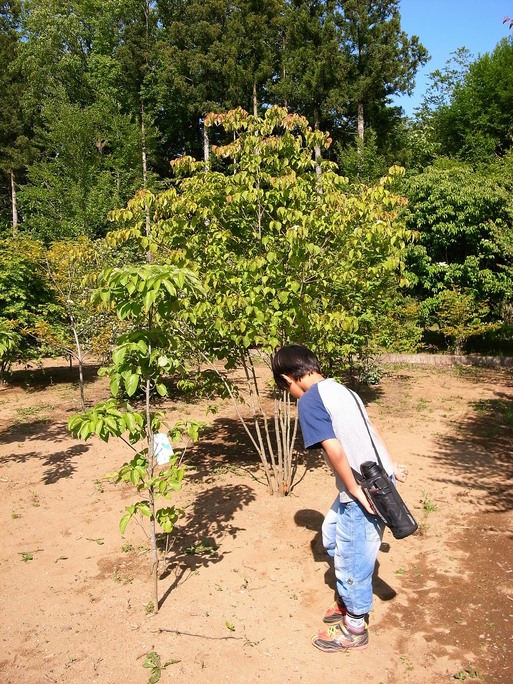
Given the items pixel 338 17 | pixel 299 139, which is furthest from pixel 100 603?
pixel 338 17

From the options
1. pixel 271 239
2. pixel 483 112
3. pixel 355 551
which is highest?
pixel 483 112

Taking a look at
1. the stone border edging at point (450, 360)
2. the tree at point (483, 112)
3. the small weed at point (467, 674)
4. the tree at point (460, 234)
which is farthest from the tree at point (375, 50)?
the small weed at point (467, 674)

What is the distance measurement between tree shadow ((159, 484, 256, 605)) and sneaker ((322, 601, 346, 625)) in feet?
3.50

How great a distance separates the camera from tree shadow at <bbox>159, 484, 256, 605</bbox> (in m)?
3.86

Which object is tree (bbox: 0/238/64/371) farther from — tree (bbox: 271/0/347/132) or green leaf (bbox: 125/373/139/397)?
tree (bbox: 271/0/347/132)

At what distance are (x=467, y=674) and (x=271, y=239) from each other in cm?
334

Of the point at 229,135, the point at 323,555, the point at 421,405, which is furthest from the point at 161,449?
the point at 229,135

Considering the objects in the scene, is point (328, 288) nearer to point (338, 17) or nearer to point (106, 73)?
point (338, 17)

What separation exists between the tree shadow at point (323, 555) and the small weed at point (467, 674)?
722 mm

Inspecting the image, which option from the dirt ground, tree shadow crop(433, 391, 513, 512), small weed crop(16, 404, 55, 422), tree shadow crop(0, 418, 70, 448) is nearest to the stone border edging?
tree shadow crop(433, 391, 513, 512)

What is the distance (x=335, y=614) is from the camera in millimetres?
3105

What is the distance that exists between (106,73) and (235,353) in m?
29.6

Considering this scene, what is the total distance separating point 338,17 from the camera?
2375 cm

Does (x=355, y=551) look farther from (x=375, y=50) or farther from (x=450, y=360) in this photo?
(x=375, y=50)
